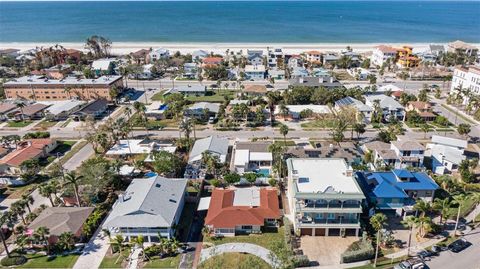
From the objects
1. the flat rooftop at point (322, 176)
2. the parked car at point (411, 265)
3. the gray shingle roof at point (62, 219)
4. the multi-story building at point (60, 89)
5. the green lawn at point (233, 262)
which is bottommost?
the green lawn at point (233, 262)

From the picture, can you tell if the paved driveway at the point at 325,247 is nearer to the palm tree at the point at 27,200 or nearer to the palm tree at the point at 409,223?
the palm tree at the point at 409,223

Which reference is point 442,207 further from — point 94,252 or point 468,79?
point 468,79

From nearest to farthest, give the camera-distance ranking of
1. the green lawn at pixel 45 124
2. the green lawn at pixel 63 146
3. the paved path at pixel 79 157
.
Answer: the paved path at pixel 79 157 < the green lawn at pixel 63 146 < the green lawn at pixel 45 124

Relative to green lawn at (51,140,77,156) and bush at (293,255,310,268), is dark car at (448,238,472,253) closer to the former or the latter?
bush at (293,255,310,268)

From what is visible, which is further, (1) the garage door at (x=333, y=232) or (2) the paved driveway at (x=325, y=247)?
(1) the garage door at (x=333, y=232)

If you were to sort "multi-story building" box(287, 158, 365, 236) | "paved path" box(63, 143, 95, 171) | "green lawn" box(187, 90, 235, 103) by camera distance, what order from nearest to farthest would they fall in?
"multi-story building" box(287, 158, 365, 236) → "paved path" box(63, 143, 95, 171) → "green lawn" box(187, 90, 235, 103)

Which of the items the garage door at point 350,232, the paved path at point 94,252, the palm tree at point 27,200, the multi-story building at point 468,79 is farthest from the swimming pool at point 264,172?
the multi-story building at point 468,79

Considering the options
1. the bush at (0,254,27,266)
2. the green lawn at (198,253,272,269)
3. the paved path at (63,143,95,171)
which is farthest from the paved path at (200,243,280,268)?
the paved path at (63,143,95,171)
